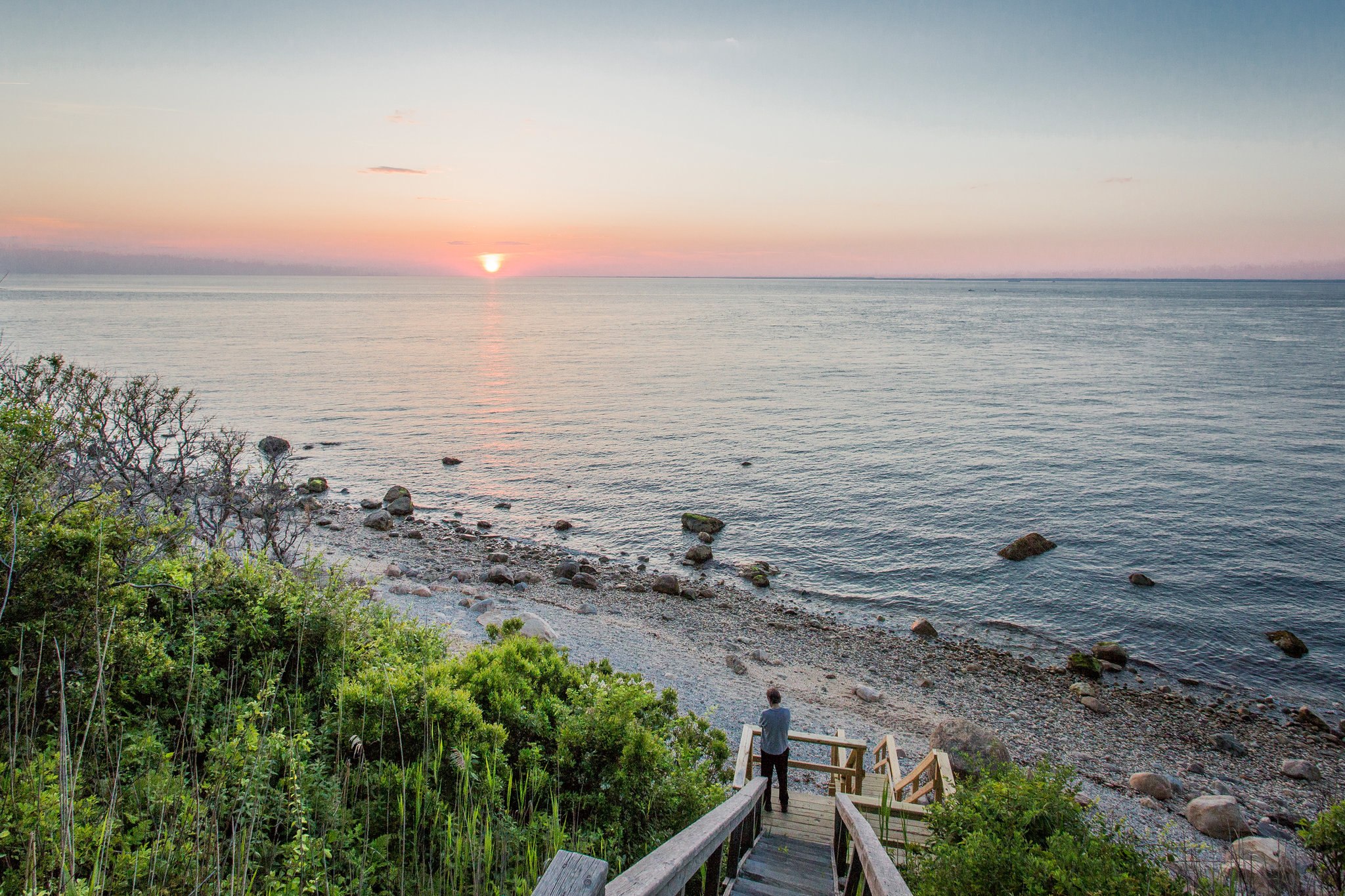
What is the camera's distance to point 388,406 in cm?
5775

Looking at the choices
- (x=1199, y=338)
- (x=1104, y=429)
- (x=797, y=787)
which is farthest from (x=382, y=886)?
(x=1199, y=338)

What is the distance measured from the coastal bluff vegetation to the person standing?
1.22 metres

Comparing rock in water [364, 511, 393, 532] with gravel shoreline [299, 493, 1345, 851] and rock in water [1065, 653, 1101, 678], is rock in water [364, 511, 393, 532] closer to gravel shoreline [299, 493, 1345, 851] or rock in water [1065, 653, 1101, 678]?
gravel shoreline [299, 493, 1345, 851]

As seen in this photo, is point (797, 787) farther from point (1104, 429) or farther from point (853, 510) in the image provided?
point (1104, 429)

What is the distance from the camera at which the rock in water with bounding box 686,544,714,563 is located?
29719 millimetres

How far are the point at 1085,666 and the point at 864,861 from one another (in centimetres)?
2060

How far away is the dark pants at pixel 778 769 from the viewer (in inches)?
415

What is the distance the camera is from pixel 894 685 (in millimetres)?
21078

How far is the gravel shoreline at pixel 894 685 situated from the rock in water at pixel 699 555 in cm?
61

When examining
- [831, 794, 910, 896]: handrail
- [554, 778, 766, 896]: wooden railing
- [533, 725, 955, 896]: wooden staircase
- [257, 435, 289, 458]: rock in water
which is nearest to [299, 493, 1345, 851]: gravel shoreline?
[533, 725, 955, 896]: wooden staircase

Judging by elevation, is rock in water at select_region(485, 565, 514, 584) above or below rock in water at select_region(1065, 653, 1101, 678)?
above

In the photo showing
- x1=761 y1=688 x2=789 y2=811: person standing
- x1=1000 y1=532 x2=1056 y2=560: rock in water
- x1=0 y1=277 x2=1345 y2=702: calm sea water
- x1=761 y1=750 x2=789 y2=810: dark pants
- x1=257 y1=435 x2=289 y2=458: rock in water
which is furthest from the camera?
x1=257 y1=435 x2=289 y2=458: rock in water

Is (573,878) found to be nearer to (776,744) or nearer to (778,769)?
(776,744)

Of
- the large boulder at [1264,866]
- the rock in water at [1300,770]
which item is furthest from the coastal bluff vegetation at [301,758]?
the rock in water at [1300,770]
